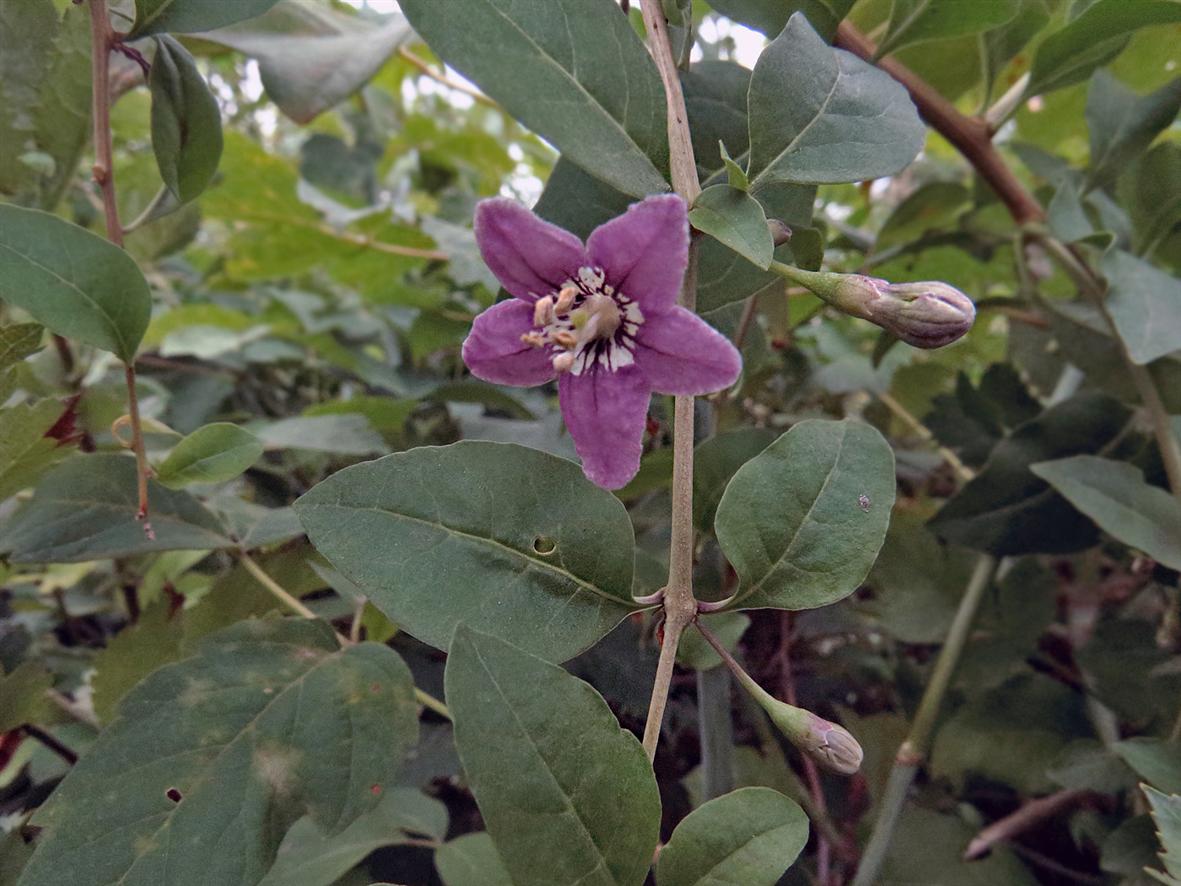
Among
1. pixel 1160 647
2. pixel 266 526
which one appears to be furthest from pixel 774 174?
pixel 1160 647

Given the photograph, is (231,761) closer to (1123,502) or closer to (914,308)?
(914,308)

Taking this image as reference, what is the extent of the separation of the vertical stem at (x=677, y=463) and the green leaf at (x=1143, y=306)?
31cm

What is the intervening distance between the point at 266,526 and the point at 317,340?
0.57 metres

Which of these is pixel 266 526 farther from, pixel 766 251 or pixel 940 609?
pixel 940 609

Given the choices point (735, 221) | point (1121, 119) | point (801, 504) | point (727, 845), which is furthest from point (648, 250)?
point (1121, 119)

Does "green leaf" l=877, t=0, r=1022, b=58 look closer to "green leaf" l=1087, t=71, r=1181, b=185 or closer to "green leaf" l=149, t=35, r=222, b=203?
"green leaf" l=1087, t=71, r=1181, b=185

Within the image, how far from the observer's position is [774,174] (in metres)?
0.42

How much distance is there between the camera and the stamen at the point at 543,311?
439mm

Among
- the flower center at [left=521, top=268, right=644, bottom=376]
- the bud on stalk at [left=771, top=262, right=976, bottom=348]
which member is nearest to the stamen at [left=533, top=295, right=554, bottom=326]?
the flower center at [left=521, top=268, right=644, bottom=376]

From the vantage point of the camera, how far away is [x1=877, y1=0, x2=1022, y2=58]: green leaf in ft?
1.73

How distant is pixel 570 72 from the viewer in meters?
0.40

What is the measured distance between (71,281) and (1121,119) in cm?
74

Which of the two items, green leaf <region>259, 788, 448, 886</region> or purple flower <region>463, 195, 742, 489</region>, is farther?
green leaf <region>259, 788, 448, 886</region>

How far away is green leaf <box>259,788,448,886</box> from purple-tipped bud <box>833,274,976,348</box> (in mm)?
389
